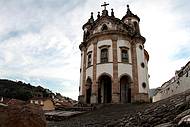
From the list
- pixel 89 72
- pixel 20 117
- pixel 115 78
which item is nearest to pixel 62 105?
pixel 89 72

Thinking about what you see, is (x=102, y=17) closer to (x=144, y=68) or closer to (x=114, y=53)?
(x=114, y=53)

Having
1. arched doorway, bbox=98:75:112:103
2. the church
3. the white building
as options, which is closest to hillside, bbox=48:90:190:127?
the white building

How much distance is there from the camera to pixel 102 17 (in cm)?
3159

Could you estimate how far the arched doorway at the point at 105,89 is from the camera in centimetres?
2827

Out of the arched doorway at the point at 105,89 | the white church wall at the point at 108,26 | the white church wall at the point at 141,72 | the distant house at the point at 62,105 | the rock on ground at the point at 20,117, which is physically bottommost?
the distant house at the point at 62,105

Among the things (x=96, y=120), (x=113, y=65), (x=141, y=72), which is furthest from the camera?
(x=141, y=72)

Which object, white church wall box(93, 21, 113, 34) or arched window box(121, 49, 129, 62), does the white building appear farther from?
white church wall box(93, 21, 113, 34)

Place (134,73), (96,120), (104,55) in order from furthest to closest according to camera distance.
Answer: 1. (104,55)
2. (134,73)
3. (96,120)

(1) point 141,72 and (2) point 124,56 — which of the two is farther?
(1) point 141,72

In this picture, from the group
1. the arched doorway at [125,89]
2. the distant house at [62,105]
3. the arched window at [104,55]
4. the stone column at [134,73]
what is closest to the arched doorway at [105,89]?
the arched doorway at [125,89]

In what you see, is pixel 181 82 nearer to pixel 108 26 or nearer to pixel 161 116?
pixel 108 26

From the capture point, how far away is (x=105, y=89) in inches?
1154

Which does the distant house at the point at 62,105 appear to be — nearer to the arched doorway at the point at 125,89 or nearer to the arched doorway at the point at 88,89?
the arched doorway at the point at 88,89

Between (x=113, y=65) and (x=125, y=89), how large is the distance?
3463 millimetres
